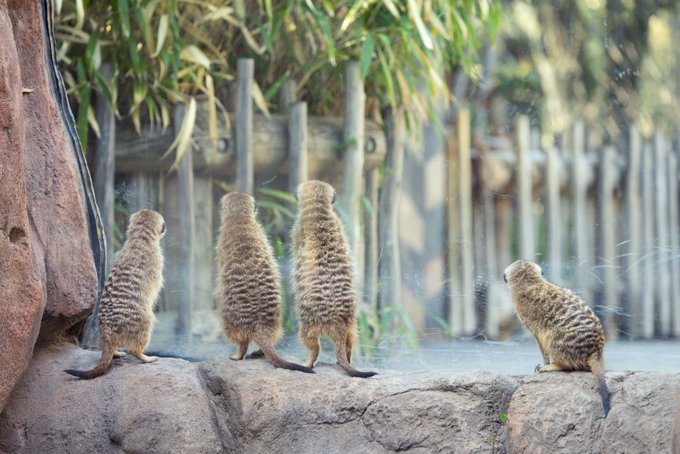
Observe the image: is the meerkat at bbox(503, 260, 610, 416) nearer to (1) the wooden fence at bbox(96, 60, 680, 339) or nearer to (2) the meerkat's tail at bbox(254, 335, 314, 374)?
(1) the wooden fence at bbox(96, 60, 680, 339)

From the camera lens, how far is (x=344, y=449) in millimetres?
3289

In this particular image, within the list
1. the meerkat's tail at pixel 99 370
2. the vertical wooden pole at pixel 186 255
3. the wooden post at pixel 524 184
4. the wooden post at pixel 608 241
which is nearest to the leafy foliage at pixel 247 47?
the vertical wooden pole at pixel 186 255

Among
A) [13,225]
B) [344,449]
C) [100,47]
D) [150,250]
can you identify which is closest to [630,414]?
[344,449]

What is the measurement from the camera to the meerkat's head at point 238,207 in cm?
372

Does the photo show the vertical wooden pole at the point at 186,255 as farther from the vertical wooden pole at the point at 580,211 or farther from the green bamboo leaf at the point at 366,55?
the vertical wooden pole at the point at 580,211

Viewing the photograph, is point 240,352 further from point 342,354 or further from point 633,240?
point 633,240

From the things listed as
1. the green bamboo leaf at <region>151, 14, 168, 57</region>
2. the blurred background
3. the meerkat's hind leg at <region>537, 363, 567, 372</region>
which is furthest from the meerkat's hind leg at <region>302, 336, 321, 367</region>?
the green bamboo leaf at <region>151, 14, 168, 57</region>


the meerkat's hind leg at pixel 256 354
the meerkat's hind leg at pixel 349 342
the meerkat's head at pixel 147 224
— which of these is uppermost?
the meerkat's head at pixel 147 224

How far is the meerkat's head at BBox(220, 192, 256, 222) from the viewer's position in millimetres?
3725

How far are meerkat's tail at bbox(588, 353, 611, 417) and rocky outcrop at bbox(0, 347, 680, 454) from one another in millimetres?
32

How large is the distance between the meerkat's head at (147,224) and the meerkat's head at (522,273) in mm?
1287

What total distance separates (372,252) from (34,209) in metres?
1.38

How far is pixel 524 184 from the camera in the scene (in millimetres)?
3912

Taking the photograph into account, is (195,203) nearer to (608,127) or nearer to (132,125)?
(132,125)
